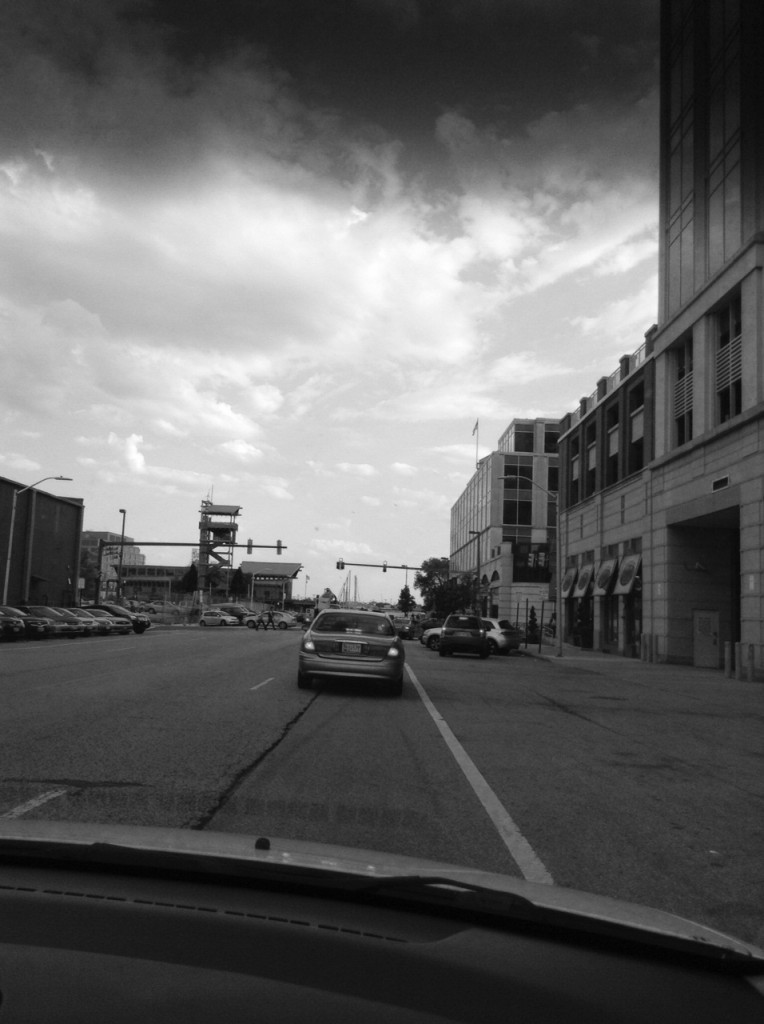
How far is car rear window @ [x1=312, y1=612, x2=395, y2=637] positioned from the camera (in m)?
15.7

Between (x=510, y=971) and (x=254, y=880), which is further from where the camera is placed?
(x=254, y=880)

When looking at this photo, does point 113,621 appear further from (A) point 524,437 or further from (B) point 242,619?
(A) point 524,437

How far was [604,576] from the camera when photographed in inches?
1618

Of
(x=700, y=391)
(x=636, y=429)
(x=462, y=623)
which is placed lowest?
(x=462, y=623)

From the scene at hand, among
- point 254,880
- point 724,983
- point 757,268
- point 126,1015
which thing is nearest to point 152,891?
point 254,880

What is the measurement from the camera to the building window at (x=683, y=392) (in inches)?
1278

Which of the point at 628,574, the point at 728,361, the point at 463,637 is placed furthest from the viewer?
the point at 628,574

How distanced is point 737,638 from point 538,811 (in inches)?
1147

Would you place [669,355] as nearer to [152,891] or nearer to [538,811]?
[538,811]

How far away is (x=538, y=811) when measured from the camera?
682cm

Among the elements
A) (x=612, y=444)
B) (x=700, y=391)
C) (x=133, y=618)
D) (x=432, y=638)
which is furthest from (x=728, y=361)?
(x=133, y=618)

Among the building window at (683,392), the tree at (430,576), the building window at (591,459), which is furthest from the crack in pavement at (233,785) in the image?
the tree at (430,576)

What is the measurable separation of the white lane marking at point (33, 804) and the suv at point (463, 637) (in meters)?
27.1

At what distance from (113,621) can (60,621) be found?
6001mm
